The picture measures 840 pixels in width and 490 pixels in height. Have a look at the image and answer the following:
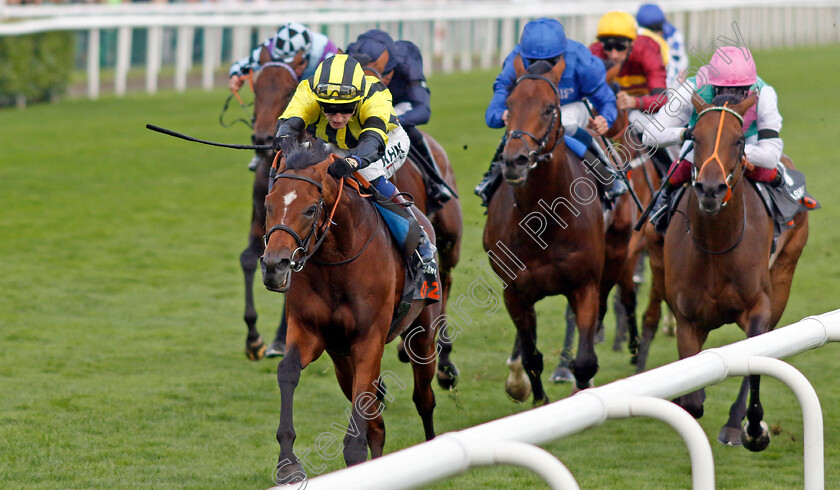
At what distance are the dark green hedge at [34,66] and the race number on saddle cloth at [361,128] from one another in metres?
13.4

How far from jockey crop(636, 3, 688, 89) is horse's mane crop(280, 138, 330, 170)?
622 cm

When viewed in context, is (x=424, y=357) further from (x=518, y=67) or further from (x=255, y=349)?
(x=255, y=349)

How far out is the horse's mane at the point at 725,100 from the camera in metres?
5.12

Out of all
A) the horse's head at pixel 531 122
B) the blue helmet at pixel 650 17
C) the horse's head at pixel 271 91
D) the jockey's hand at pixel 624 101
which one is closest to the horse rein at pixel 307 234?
the horse's head at pixel 531 122

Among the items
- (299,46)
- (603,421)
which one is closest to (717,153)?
(603,421)

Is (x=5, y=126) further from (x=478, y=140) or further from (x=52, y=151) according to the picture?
(x=478, y=140)

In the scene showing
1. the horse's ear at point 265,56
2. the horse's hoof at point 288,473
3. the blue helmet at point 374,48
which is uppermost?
the blue helmet at point 374,48

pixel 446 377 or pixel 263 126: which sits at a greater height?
pixel 263 126

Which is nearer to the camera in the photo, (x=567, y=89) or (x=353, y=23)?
(x=567, y=89)

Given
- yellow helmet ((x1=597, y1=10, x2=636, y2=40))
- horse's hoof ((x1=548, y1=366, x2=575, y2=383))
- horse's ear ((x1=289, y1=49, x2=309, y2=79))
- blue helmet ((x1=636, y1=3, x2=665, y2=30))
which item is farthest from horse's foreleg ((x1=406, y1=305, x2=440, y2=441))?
blue helmet ((x1=636, y1=3, x2=665, y2=30))

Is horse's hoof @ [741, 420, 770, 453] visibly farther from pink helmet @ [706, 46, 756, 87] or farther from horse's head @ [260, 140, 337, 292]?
horse's head @ [260, 140, 337, 292]

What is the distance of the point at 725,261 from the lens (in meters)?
5.24

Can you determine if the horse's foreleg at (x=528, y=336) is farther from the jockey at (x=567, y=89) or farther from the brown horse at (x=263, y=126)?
the brown horse at (x=263, y=126)

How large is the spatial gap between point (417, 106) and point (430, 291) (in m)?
2.26
